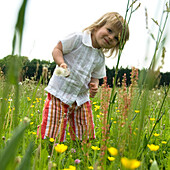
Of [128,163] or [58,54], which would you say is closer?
[128,163]

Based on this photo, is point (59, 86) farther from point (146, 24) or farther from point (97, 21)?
point (146, 24)

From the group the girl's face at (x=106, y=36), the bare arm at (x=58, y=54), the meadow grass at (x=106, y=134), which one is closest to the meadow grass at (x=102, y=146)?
the meadow grass at (x=106, y=134)

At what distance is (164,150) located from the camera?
1514 millimetres

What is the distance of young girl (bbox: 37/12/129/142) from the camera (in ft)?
5.92

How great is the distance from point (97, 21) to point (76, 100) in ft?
2.59

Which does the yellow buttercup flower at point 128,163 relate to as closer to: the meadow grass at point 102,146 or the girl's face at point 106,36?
the meadow grass at point 102,146

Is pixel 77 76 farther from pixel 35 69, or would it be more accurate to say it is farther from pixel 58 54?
pixel 35 69

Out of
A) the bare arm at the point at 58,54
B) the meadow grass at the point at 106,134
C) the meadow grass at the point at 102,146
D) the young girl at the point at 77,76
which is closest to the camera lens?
the meadow grass at the point at 106,134

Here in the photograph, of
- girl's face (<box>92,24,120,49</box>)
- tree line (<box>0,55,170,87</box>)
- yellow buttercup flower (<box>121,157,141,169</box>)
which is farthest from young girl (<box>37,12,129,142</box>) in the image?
yellow buttercup flower (<box>121,157,141,169</box>)

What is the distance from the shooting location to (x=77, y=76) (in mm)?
1892

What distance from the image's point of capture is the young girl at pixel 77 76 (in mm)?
1804

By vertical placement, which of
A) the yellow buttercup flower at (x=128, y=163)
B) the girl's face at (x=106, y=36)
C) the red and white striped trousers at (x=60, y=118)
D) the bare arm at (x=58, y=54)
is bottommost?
the red and white striped trousers at (x=60, y=118)

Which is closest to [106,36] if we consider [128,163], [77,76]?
[77,76]

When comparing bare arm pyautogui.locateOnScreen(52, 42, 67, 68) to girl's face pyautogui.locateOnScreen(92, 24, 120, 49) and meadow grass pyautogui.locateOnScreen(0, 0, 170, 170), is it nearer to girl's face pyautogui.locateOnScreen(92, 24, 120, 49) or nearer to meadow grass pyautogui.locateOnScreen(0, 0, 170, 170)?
girl's face pyautogui.locateOnScreen(92, 24, 120, 49)
